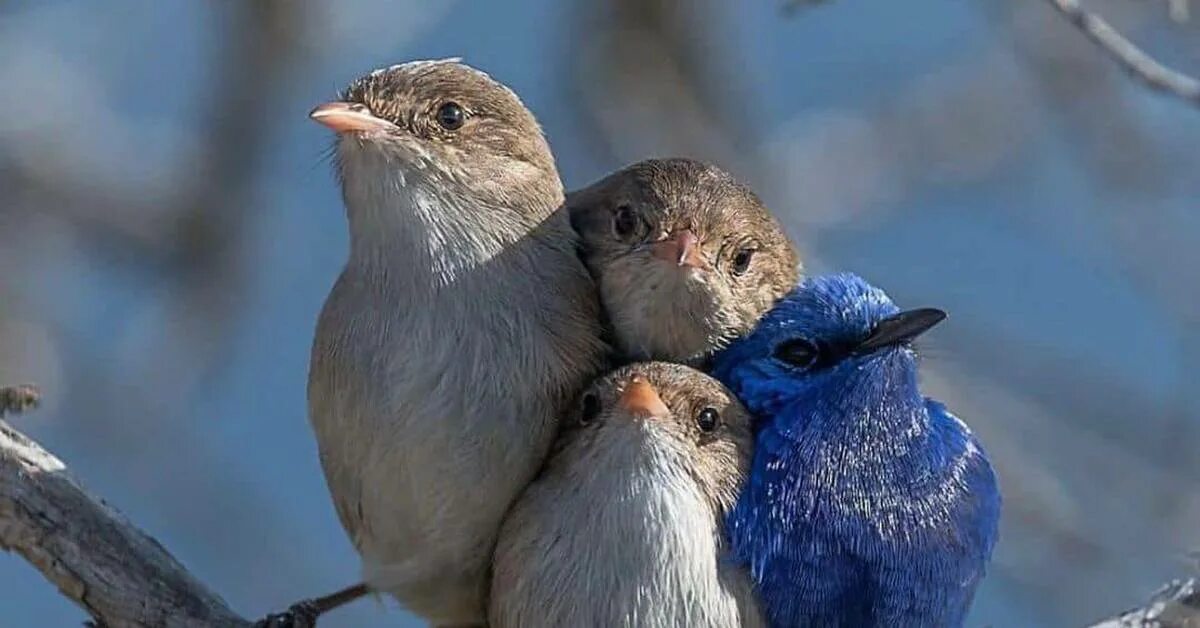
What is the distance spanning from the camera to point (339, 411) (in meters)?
5.36

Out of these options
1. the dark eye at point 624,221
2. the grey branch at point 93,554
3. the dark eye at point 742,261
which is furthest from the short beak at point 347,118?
the grey branch at point 93,554

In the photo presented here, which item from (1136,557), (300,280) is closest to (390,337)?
(1136,557)

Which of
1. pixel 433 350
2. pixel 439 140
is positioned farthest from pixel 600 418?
pixel 439 140

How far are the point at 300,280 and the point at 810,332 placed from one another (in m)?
5.70

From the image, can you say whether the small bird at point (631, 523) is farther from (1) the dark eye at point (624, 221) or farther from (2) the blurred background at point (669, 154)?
(2) the blurred background at point (669, 154)

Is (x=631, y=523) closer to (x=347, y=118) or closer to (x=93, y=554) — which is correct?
(x=347, y=118)

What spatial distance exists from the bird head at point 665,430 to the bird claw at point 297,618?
3.02ft

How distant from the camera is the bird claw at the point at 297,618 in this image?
5.75 m

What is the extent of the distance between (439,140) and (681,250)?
61 centimetres

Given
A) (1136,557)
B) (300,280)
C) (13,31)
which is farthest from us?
(300,280)

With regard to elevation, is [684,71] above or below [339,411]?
above

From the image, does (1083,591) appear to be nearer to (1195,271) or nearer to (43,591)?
(1195,271)

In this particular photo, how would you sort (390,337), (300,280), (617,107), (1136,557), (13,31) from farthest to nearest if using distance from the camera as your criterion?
(300,280) → (13,31) → (617,107) → (1136,557) → (390,337)

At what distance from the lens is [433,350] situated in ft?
17.4
